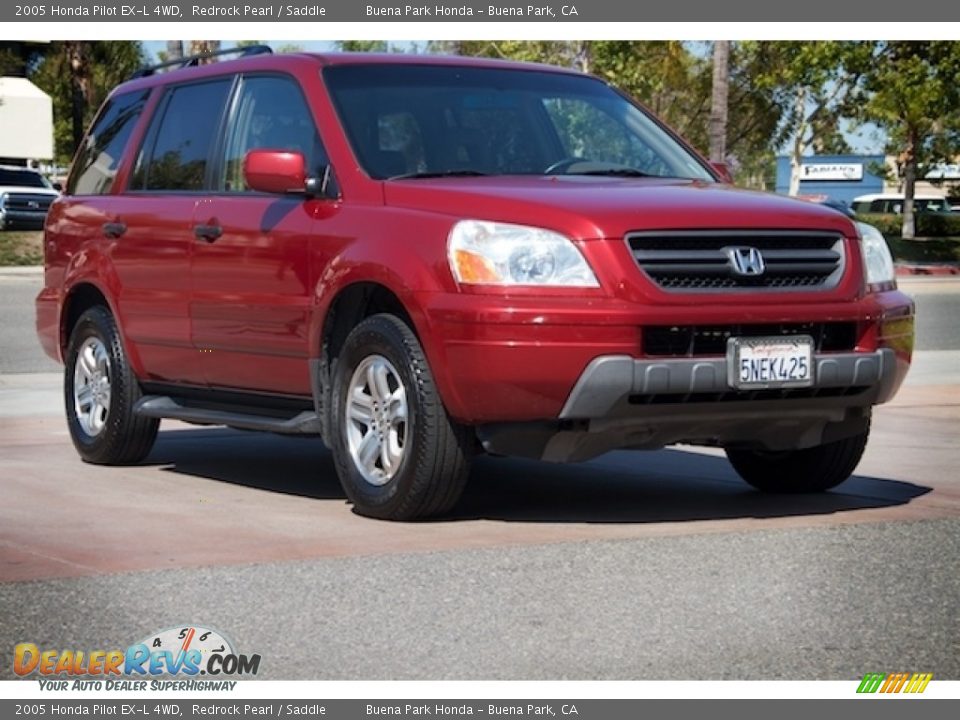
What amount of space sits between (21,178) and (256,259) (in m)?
37.1

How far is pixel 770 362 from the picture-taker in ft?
24.3

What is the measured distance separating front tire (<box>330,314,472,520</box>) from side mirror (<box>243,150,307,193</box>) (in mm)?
686

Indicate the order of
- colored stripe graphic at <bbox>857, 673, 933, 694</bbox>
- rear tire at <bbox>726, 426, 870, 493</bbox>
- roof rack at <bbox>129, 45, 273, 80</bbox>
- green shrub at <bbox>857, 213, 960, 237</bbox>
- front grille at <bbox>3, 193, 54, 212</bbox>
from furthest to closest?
green shrub at <bbox>857, 213, 960, 237</bbox>, front grille at <bbox>3, 193, 54, 212</bbox>, roof rack at <bbox>129, 45, 273, 80</bbox>, rear tire at <bbox>726, 426, 870, 493</bbox>, colored stripe graphic at <bbox>857, 673, 933, 694</bbox>

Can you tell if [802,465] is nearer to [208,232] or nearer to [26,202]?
[208,232]

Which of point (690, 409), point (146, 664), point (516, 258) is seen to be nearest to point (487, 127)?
point (516, 258)

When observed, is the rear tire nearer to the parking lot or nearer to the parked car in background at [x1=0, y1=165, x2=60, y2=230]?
the parking lot

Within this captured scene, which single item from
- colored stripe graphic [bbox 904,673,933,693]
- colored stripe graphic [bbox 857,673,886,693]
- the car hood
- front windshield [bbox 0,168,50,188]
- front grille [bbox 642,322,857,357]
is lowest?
front windshield [bbox 0,168,50,188]

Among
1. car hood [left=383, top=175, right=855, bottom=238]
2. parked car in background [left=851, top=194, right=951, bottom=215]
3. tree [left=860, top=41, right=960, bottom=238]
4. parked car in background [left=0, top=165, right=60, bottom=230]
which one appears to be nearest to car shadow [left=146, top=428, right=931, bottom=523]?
car hood [left=383, top=175, right=855, bottom=238]

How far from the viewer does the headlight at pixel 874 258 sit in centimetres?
796

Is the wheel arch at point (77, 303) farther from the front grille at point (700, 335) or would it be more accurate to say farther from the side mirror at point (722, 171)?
the front grille at point (700, 335)

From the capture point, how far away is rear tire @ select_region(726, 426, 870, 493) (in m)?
8.45

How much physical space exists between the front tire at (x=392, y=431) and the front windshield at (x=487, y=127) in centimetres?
80

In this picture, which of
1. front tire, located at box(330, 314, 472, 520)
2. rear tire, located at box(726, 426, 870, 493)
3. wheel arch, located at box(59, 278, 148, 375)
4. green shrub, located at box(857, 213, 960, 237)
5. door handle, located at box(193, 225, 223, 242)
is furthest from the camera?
green shrub, located at box(857, 213, 960, 237)

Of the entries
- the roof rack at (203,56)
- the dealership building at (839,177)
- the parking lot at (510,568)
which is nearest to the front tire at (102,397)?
the parking lot at (510,568)
